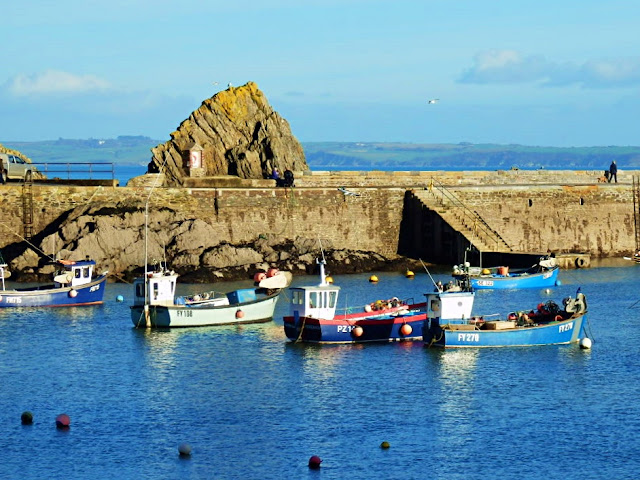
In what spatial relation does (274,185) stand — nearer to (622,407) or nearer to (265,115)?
(265,115)

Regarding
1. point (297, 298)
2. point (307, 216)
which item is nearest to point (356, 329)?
point (297, 298)

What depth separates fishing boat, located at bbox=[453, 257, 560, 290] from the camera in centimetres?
5575

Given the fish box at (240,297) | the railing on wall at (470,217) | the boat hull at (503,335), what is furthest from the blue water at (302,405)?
the railing on wall at (470,217)

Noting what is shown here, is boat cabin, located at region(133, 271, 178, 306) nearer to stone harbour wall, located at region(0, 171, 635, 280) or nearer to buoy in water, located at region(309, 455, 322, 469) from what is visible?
stone harbour wall, located at region(0, 171, 635, 280)

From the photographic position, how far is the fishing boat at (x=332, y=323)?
4106 cm

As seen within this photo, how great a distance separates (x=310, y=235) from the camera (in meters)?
62.4

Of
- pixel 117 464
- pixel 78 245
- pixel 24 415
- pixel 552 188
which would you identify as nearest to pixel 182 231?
pixel 78 245

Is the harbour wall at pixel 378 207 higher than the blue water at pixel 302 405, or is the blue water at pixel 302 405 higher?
the harbour wall at pixel 378 207

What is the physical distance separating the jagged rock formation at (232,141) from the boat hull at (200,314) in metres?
19.2

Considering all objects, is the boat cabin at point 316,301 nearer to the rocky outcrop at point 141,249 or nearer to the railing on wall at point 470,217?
the rocky outcrop at point 141,249

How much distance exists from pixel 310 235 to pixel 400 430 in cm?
3242

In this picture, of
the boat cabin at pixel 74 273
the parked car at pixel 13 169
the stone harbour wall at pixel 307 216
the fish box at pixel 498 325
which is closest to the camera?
the fish box at pixel 498 325

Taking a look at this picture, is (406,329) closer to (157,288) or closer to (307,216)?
(157,288)

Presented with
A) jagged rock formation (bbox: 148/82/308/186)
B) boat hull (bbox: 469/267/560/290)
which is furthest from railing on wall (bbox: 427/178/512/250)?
jagged rock formation (bbox: 148/82/308/186)
